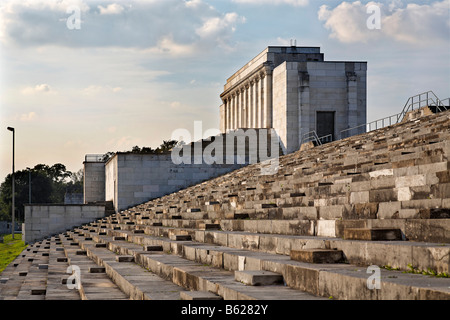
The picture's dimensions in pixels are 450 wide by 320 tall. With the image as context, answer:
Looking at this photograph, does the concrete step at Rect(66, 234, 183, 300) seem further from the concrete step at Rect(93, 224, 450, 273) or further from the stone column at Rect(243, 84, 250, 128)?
the stone column at Rect(243, 84, 250, 128)

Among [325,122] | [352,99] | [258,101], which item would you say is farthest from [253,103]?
[352,99]

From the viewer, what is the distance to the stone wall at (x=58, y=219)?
31984 millimetres

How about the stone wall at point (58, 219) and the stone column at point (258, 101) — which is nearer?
the stone wall at point (58, 219)

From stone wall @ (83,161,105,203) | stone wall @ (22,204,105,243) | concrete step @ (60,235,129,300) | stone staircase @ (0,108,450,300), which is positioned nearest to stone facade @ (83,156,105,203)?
stone wall @ (83,161,105,203)

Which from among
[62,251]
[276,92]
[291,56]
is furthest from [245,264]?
[291,56]

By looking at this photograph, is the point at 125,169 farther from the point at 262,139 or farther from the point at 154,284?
the point at 154,284

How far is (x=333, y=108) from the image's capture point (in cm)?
3519

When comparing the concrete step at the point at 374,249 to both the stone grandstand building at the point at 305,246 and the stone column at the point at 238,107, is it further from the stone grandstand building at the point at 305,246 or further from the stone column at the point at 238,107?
the stone column at the point at 238,107

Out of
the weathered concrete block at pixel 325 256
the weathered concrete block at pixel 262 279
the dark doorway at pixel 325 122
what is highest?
the dark doorway at pixel 325 122

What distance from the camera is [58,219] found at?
32.1 m

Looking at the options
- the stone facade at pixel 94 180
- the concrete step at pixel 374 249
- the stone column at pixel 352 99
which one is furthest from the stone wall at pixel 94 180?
the concrete step at pixel 374 249

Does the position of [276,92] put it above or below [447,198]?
above

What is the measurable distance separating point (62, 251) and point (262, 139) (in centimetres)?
1829
